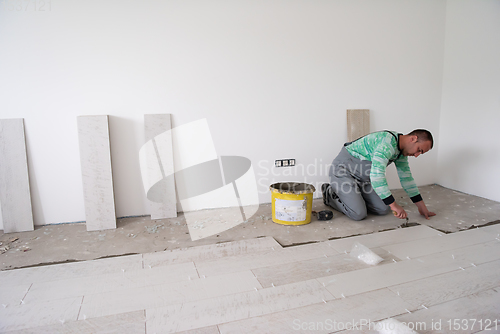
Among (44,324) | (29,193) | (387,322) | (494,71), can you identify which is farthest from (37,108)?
(494,71)

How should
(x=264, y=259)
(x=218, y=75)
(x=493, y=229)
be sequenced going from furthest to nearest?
1. (x=218, y=75)
2. (x=493, y=229)
3. (x=264, y=259)

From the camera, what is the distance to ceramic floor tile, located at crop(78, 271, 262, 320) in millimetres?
1539

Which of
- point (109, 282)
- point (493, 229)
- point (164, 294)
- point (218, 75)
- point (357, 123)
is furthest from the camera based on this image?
point (357, 123)

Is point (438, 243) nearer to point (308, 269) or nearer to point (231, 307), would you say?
point (308, 269)

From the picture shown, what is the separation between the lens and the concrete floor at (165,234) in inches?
87.5

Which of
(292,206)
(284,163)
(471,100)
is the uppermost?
(471,100)

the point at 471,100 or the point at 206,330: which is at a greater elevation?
the point at 471,100

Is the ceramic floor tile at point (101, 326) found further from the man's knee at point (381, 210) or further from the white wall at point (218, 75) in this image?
the man's knee at point (381, 210)

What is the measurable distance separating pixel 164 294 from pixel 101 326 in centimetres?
34

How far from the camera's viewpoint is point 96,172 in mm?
2725

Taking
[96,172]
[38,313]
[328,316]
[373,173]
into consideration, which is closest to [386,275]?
[328,316]

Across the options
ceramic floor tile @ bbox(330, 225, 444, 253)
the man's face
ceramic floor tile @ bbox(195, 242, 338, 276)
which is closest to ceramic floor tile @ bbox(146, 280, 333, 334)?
ceramic floor tile @ bbox(195, 242, 338, 276)

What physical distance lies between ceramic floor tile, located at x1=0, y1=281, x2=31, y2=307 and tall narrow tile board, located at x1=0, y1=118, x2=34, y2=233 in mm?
1102

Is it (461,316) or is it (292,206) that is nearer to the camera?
(461,316)
